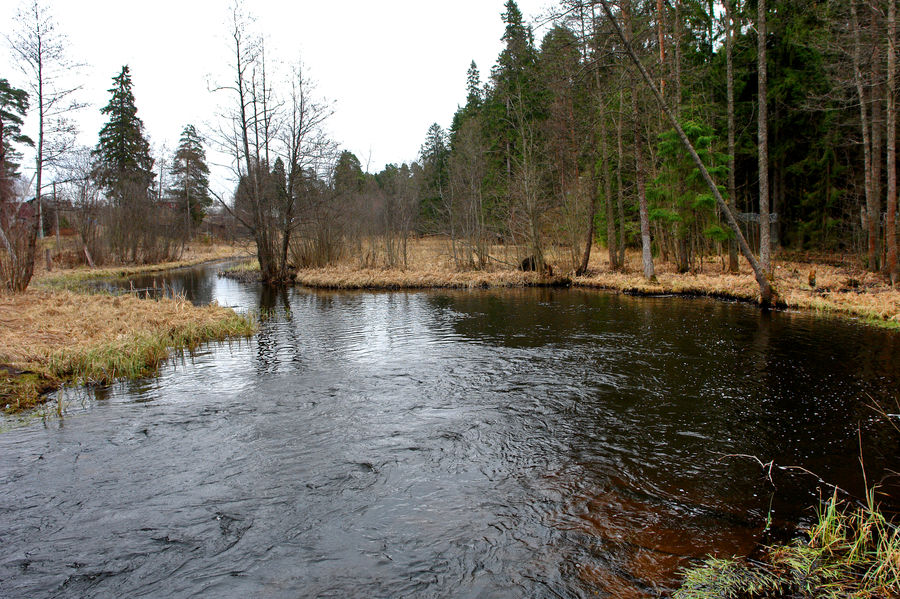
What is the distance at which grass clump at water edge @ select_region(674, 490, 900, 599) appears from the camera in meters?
3.28

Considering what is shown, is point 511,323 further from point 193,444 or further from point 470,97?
point 470,97

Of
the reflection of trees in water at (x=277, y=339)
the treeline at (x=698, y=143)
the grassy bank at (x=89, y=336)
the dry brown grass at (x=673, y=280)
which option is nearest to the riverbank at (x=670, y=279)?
the dry brown grass at (x=673, y=280)

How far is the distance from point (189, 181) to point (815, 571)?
196ft

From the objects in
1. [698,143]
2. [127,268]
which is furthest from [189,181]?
[698,143]

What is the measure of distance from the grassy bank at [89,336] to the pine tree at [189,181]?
4048cm

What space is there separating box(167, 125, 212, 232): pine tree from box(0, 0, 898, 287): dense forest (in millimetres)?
15731

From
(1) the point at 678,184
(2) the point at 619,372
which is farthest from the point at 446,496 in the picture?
(1) the point at 678,184

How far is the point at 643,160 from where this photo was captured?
23.2 m

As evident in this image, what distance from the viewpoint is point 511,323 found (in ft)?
47.1

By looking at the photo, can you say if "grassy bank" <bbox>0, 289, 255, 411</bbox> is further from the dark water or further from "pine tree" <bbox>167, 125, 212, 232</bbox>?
"pine tree" <bbox>167, 125, 212, 232</bbox>

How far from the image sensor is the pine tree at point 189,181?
2024 inches

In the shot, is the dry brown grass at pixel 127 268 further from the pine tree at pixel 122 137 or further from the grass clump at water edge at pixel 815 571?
the grass clump at water edge at pixel 815 571

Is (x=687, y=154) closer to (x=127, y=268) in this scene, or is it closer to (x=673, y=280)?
A: (x=673, y=280)

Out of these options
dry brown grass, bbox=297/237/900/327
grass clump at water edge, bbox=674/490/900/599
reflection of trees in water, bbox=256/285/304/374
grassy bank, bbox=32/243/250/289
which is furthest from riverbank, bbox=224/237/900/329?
grass clump at water edge, bbox=674/490/900/599
